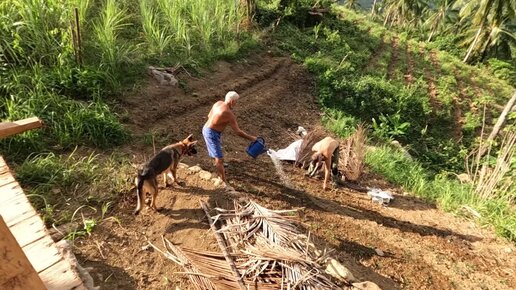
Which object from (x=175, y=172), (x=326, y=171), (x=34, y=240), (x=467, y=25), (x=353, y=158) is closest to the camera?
(x=34, y=240)

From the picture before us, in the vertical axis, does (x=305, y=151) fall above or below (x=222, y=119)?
below

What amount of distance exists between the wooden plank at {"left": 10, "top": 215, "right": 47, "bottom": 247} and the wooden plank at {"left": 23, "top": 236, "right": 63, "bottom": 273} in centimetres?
5

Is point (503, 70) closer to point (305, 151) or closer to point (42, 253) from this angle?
point (305, 151)

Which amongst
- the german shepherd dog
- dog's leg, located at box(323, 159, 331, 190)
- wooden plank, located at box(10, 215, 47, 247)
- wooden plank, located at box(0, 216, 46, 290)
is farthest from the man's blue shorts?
wooden plank, located at box(0, 216, 46, 290)

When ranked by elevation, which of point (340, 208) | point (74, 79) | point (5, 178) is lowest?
point (340, 208)

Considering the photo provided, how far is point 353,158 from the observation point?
6.45 metres

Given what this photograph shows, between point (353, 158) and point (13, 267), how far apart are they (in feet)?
19.3

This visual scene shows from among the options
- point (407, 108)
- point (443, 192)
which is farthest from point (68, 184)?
point (407, 108)

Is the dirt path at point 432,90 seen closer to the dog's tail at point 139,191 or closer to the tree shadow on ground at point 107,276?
the dog's tail at point 139,191

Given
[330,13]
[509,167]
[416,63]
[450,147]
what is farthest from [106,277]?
[416,63]

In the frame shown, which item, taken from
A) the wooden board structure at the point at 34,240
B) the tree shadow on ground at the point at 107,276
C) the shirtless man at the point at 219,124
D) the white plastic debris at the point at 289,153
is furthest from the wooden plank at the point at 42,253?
the white plastic debris at the point at 289,153

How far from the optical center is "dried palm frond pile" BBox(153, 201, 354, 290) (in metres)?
2.94

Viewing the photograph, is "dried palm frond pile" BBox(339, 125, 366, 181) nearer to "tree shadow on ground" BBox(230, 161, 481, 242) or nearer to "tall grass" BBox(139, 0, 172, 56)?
"tree shadow on ground" BBox(230, 161, 481, 242)

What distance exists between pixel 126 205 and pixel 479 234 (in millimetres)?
5089
